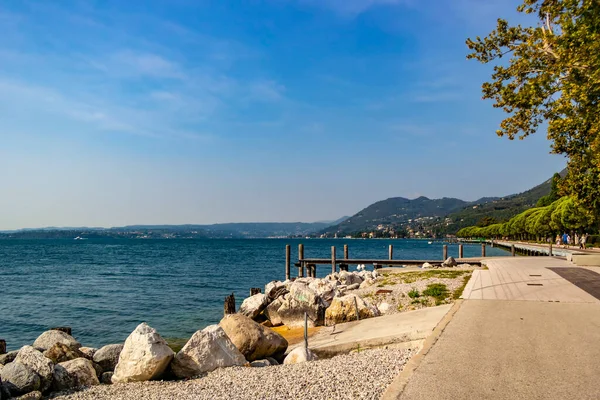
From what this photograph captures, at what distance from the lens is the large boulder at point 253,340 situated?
10609 millimetres

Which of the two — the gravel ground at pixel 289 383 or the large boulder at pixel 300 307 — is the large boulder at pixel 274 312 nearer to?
the large boulder at pixel 300 307

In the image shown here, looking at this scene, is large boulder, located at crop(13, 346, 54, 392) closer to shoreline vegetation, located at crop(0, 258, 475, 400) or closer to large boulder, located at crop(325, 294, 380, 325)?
shoreline vegetation, located at crop(0, 258, 475, 400)

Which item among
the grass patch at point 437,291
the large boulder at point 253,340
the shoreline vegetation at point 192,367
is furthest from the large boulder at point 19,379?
the grass patch at point 437,291

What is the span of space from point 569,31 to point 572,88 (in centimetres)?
193

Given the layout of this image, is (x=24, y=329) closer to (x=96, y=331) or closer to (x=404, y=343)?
(x=96, y=331)

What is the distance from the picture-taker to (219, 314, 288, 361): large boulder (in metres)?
10.6

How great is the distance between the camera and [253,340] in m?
10.7

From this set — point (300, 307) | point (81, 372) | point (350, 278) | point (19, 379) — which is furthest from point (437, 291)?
point (19, 379)

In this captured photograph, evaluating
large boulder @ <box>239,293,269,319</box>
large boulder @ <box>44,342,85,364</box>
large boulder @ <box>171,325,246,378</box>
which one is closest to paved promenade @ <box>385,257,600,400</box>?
large boulder @ <box>171,325,246,378</box>

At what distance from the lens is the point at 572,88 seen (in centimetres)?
1459

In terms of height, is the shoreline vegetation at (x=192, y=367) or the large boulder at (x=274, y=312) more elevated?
the shoreline vegetation at (x=192, y=367)

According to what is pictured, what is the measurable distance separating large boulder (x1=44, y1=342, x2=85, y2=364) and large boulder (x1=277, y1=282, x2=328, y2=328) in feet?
24.7

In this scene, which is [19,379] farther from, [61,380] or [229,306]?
[229,306]

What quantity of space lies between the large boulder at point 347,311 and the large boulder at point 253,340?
12.7 feet
